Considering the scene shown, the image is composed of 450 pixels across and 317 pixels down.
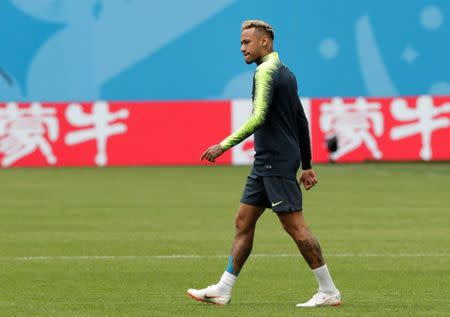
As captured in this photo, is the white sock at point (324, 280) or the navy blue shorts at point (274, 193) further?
the white sock at point (324, 280)

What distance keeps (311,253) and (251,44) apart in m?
1.63

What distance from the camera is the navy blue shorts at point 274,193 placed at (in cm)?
1085

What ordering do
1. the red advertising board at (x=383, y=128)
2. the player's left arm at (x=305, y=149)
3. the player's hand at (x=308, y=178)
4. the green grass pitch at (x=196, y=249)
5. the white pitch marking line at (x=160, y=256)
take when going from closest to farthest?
1. the player's left arm at (x=305, y=149)
2. the player's hand at (x=308, y=178)
3. the green grass pitch at (x=196, y=249)
4. the white pitch marking line at (x=160, y=256)
5. the red advertising board at (x=383, y=128)

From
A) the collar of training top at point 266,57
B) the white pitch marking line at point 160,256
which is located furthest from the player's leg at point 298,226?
the white pitch marking line at point 160,256

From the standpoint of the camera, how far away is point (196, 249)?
622 inches

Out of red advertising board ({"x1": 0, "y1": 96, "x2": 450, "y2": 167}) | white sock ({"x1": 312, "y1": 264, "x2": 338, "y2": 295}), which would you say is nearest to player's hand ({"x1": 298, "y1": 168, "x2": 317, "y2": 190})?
white sock ({"x1": 312, "y1": 264, "x2": 338, "y2": 295})

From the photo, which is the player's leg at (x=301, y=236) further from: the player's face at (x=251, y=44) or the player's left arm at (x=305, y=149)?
the player's face at (x=251, y=44)

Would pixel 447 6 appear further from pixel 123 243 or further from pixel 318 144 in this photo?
pixel 123 243

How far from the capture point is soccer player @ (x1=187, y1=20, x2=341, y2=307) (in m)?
10.8

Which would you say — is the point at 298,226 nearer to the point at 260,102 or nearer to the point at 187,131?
the point at 260,102

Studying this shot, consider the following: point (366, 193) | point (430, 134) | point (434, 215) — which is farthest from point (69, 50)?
point (434, 215)

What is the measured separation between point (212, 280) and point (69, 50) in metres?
27.6

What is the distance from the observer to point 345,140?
35938mm

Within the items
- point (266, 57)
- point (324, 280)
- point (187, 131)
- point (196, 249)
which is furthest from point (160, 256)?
point (187, 131)
